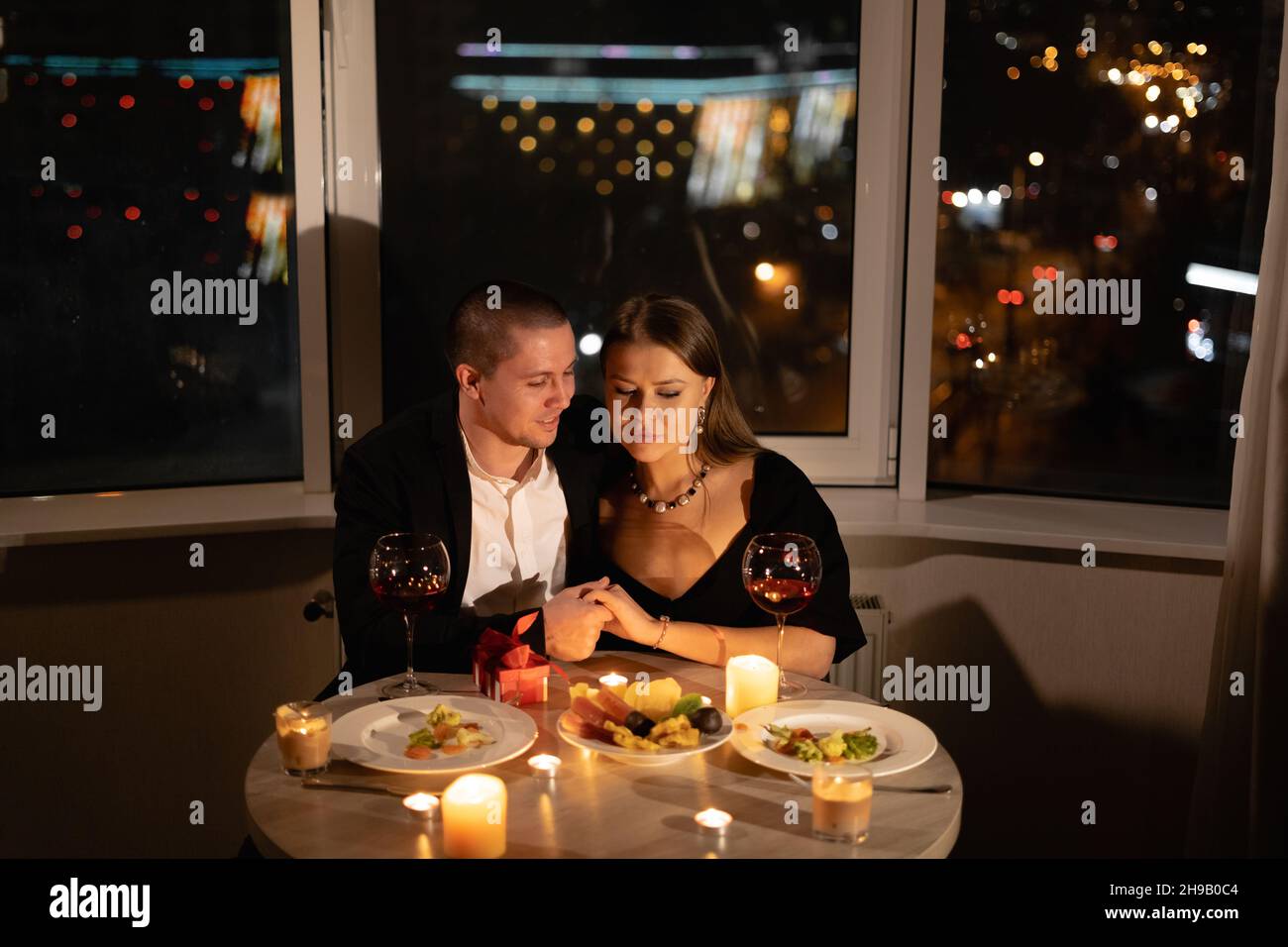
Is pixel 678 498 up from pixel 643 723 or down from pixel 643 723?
up

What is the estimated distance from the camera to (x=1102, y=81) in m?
2.65

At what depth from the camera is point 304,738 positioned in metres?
1.40

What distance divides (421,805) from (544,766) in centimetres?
18

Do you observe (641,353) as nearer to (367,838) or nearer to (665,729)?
(665,729)

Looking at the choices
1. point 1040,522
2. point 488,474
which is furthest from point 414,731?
point 1040,522

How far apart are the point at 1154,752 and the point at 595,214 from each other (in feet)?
5.91

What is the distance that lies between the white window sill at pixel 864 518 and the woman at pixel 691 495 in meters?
0.45

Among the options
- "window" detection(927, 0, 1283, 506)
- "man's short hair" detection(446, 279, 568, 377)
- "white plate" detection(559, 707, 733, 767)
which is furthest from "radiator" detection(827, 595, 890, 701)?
"white plate" detection(559, 707, 733, 767)

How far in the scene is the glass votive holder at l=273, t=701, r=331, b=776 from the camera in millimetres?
1396

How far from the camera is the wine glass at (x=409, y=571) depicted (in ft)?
5.33

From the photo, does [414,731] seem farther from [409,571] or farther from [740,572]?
[740,572]

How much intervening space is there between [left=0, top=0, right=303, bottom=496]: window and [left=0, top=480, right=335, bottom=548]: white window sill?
7cm

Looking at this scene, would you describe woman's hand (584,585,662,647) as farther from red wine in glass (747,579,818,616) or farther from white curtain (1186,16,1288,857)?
white curtain (1186,16,1288,857)

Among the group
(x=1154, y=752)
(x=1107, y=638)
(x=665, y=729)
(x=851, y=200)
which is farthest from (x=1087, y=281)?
(x=665, y=729)
